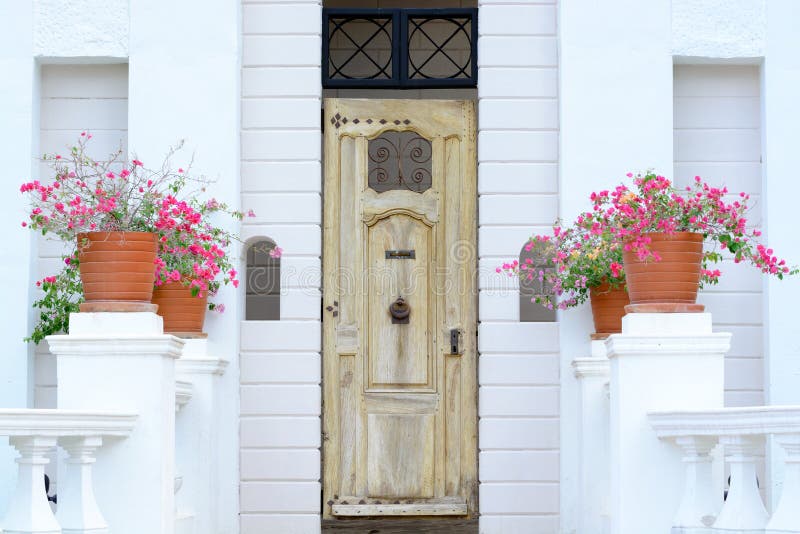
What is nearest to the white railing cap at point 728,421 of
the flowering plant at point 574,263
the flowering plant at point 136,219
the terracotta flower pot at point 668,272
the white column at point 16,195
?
the terracotta flower pot at point 668,272

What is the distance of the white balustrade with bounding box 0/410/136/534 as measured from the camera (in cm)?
375

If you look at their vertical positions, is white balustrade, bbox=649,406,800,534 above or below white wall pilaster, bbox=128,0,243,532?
below

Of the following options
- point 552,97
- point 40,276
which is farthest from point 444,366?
point 40,276

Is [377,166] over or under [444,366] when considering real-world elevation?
over

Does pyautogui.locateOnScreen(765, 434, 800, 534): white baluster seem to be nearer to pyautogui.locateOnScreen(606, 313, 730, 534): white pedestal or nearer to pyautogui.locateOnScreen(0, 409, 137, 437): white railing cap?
pyautogui.locateOnScreen(606, 313, 730, 534): white pedestal

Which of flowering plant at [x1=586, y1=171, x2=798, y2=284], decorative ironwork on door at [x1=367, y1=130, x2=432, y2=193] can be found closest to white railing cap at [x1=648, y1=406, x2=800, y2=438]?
flowering plant at [x1=586, y1=171, x2=798, y2=284]

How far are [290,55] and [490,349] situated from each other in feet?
6.30

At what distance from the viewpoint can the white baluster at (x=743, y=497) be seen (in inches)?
147

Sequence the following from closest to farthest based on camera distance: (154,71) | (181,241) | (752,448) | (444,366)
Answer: (752,448) < (181,241) < (154,71) < (444,366)

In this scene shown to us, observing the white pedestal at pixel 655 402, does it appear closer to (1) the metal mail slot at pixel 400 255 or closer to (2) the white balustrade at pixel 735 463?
(2) the white balustrade at pixel 735 463

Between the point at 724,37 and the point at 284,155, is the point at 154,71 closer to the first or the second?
the point at 284,155

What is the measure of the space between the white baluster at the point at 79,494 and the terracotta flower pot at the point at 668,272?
2047 millimetres

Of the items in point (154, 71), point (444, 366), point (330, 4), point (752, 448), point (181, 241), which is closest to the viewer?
point (752, 448)

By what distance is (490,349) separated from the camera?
643 centimetres
